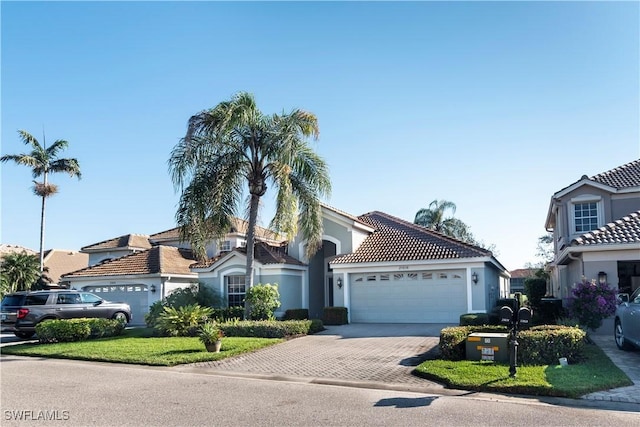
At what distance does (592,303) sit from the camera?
15281 millimetres

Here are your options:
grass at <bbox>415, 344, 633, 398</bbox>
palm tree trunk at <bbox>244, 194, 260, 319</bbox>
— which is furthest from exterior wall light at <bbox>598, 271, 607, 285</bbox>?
palm tree trunk at <bbox>244, 194, 260, 319</bbox>

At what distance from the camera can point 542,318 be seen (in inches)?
802

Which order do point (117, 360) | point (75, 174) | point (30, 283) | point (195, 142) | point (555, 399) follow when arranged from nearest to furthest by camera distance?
point (555, 399) < point (117, 360) < point (195, 142) < point (30, 283) < point (75, 174)

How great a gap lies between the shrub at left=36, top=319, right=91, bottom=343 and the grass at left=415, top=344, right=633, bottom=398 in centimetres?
1240

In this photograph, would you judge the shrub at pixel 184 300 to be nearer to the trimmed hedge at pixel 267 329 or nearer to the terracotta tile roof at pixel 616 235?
the trimmed hedge at pixel 267 329

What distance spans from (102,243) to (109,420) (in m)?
35.1

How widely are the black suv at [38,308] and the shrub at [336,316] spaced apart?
826cm

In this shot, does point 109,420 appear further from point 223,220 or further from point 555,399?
point 223,220

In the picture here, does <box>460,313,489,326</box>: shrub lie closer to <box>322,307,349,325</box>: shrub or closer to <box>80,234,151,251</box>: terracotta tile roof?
<box>322,307,349,325</box>: shrub

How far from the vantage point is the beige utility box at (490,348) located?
11.7 metres

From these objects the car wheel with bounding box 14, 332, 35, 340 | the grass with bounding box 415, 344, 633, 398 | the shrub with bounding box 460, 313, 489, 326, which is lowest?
the car wheel with bounding box 14, 332, 35, 340

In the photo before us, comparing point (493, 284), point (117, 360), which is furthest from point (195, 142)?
point (493, 284)

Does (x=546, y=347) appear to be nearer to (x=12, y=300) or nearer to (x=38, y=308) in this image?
(x=38, y=308)

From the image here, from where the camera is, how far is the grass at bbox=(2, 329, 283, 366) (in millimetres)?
13703
